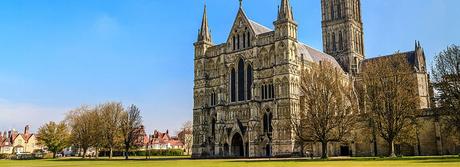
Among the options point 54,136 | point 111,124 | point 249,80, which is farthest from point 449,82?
point 54,136

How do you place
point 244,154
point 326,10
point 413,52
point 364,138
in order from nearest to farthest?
point 364,138 → point 244,154 → point 413,52 → point 326,10

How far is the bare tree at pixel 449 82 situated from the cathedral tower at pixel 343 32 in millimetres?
48840

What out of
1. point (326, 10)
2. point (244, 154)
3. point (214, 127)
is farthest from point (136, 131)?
point (326, 10)

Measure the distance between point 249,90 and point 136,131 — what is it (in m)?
24.1

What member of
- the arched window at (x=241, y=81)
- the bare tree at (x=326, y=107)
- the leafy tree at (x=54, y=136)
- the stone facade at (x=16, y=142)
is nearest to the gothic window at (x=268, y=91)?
the arched window at (x=241, y=81)

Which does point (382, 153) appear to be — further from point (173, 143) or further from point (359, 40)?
point (173, 143)

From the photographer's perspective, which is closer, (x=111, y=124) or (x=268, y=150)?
(x=268, y=150)

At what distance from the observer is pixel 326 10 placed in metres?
106

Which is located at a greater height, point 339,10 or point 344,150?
point 339,10

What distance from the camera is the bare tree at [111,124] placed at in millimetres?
87875

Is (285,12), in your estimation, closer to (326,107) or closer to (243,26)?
(243,26)

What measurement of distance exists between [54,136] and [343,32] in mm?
67234

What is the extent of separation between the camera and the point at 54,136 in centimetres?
9875

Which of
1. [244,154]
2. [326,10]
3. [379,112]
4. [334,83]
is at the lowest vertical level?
[244,154]
